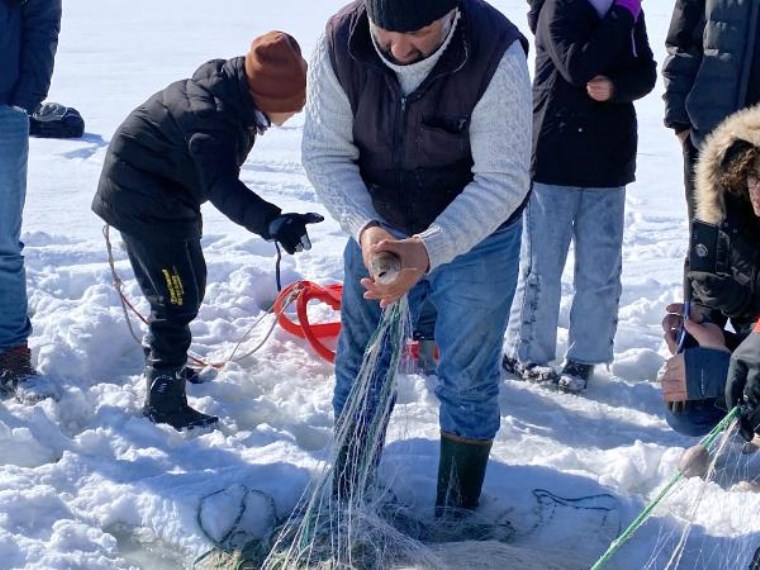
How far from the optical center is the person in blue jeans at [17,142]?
13.7 ft

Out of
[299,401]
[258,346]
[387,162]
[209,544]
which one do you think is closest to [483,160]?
[387,162]

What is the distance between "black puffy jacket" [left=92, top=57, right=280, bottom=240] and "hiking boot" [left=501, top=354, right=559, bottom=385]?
1557 millimetres

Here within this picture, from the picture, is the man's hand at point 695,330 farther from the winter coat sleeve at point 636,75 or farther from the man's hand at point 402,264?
the man's hand at point 402,264

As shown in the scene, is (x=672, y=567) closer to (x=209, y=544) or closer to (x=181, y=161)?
(x=209, y=544)

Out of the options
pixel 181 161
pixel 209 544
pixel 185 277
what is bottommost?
pixel 209 544

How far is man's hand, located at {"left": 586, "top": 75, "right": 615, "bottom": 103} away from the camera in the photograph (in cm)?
420

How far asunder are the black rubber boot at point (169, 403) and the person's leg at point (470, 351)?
3.75ft

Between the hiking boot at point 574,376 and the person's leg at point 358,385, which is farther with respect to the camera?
the hiking boot at point 574,376

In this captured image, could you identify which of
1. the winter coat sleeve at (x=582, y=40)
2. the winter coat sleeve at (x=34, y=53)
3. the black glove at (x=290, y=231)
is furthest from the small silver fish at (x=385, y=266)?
the winter coat sleeve at (x=34, y=53)

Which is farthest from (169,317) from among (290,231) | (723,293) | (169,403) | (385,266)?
(723,293)

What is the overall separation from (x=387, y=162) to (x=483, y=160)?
30 centimetres

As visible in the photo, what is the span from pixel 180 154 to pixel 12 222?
35.3 inches

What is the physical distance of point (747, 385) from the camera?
2.83 m

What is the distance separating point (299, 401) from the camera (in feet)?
14.3
